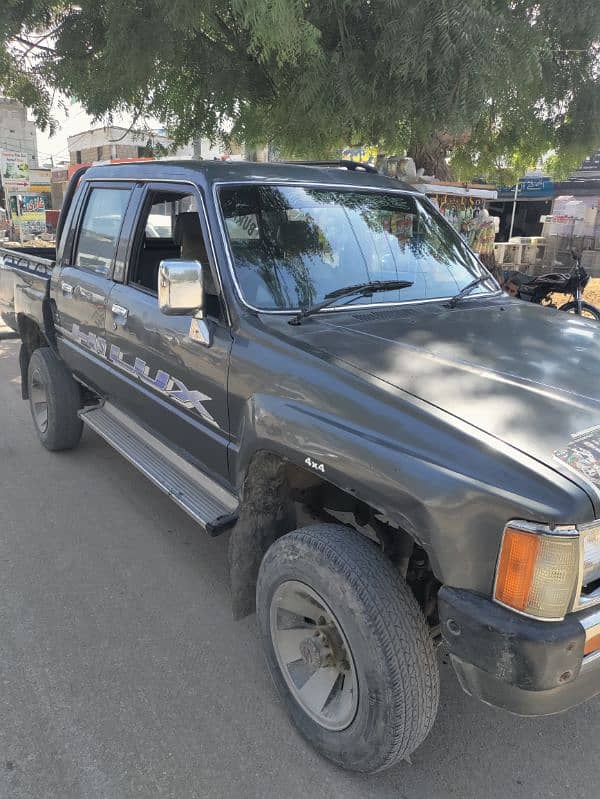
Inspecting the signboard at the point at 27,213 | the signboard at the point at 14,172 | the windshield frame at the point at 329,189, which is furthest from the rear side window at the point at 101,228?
the signboard at the point at 14,172

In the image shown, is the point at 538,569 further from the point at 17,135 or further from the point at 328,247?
the point at 17,135

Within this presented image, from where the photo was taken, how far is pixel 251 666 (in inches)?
111

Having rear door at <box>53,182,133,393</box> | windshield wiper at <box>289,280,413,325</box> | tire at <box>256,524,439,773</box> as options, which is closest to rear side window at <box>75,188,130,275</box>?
rear door at <box>53,182,133,393</box>

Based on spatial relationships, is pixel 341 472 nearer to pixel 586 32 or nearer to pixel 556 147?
pixel 586 32

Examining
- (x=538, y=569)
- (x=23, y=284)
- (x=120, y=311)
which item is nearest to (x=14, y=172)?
(x=23, y=284)

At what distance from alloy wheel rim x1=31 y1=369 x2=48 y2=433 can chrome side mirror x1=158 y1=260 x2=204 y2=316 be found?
2.73 metres

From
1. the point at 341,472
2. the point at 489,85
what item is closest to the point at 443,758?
the point at 341,472

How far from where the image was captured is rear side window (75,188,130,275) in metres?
3.86

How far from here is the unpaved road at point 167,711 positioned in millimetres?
2230

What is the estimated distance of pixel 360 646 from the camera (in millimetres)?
2000

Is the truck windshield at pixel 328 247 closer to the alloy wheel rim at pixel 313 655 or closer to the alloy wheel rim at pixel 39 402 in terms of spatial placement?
the alloy wheel rim at pixel 313 655

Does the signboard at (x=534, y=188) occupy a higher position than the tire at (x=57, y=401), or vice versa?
the signboard at (x=534, y=188)

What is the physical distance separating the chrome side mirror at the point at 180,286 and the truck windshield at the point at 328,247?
25cm

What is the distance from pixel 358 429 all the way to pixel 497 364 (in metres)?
0.68
